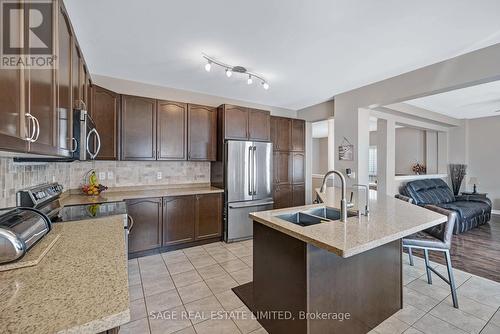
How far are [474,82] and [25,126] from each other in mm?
4020

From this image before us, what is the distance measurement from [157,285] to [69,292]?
1.90 m

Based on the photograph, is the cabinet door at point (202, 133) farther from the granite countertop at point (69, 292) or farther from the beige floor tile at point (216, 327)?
the granite countertop at point (69, 292)

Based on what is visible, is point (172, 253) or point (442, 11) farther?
point (172, 253)

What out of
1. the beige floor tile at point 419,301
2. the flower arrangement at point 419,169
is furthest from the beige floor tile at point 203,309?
the flower arrangement at point 419,169

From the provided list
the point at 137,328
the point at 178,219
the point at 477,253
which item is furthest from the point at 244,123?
the point at 477,253

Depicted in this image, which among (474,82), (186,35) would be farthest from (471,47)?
(186,35)

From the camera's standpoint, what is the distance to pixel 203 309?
2.05 m

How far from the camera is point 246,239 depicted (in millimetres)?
3885

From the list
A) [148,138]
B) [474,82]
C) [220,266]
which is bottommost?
[220,266]

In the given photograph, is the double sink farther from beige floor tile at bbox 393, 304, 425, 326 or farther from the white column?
the white column

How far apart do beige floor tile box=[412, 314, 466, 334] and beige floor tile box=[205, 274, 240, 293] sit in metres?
1.68

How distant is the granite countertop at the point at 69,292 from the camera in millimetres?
634

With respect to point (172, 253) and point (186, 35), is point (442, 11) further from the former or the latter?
point (172, 253)

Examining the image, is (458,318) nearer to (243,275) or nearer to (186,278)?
(243,275)
